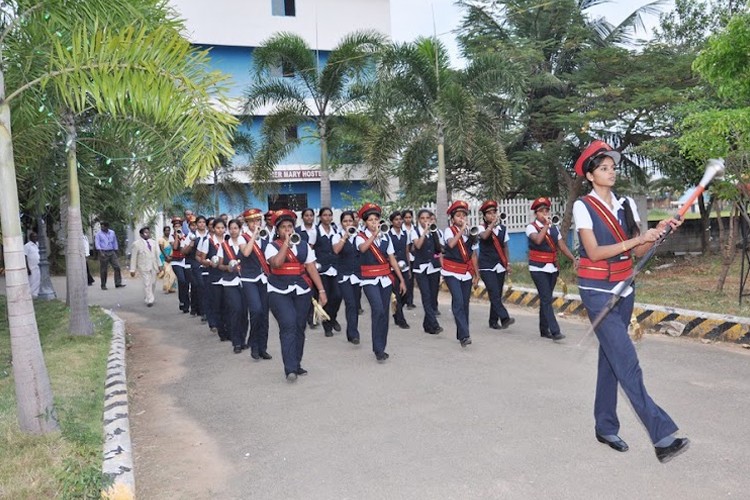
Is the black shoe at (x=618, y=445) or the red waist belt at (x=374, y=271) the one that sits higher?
the red waist belt at (x=374, y=271)

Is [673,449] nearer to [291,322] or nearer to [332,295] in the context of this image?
[291,322]

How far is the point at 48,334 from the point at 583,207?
9.46 meters

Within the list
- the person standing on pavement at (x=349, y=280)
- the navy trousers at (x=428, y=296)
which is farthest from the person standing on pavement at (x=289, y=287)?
the navy trousers at (x=428, y=296)

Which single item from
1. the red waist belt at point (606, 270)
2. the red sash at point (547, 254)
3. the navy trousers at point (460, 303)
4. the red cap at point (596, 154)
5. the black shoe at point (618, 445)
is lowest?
the black shoe at point (618, 445)

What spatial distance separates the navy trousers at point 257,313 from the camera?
9.65 m

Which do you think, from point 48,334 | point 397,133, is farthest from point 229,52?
point 48,334

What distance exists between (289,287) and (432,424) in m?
2.69

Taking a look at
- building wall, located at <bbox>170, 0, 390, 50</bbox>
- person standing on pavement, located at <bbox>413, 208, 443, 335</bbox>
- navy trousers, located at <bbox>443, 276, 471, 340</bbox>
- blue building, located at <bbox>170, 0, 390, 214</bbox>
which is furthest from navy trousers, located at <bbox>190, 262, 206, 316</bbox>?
Result: building wall, located at <bbox>170, 0, 390, 50</bbox>

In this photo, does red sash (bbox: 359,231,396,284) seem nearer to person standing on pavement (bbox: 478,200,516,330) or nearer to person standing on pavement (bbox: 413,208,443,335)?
person standing on pavement (bbox: 413,208,443,335)

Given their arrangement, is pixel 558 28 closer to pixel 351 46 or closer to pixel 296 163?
pixel 351 46

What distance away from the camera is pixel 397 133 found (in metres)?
17.8

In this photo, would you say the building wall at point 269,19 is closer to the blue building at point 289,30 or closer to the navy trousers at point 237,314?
the blue building at point 289,30

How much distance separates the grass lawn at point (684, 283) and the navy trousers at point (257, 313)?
20.8ft

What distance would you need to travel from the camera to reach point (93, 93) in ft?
20.3
